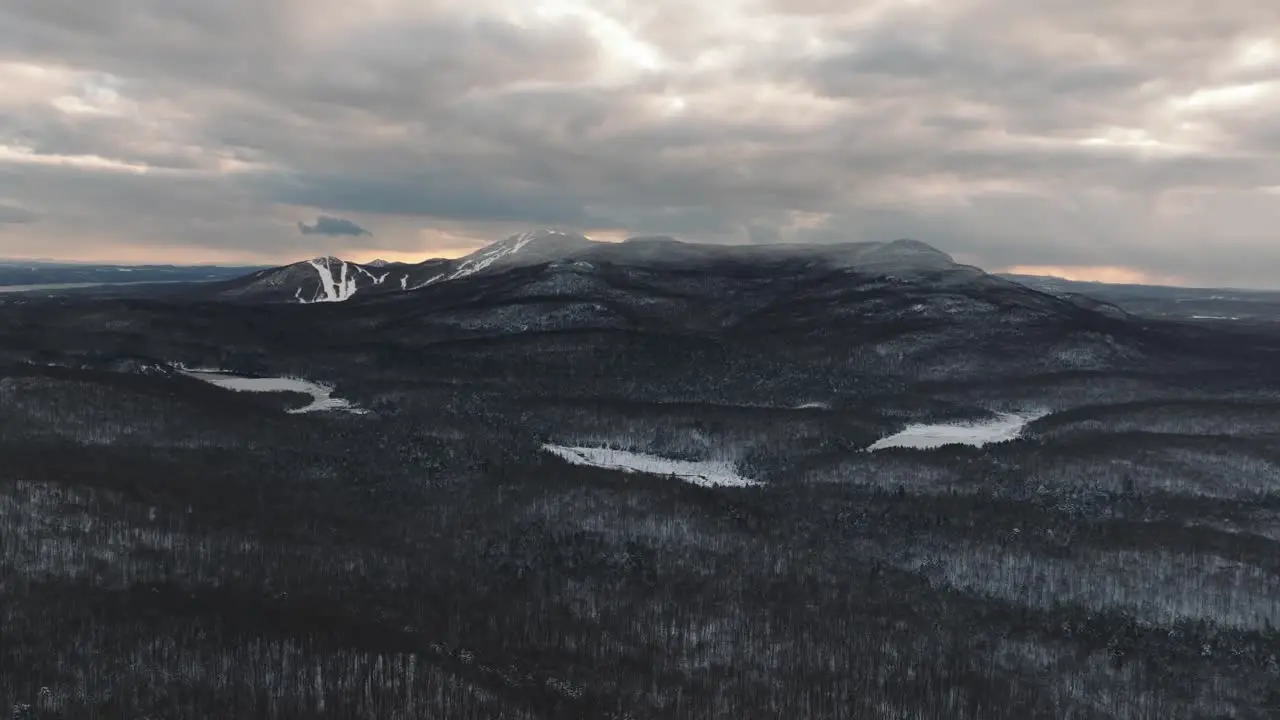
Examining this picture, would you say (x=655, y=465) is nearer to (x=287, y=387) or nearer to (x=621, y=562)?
(x=621, y=562)

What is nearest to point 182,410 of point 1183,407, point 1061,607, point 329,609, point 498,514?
point 498,514

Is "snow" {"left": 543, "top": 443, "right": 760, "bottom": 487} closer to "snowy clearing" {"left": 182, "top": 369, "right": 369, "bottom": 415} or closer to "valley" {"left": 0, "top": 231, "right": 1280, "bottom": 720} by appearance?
"valley" {"left": 0, "top": 231, "right": 1280, "bottom": 720}

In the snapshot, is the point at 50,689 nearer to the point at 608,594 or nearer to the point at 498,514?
the point at 608,594

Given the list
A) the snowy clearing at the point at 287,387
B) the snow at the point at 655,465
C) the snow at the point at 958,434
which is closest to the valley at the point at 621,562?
the snow at the point at 655,465

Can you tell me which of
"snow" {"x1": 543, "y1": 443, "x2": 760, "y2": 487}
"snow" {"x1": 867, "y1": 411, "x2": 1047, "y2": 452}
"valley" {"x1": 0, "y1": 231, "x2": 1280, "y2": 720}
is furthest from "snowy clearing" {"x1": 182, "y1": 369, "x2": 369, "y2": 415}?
"snow" {"x1": 867, "y1": 411, "x2": 1047, "y2": 452}

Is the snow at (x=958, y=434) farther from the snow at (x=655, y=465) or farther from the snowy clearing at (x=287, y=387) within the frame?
the snowy clearing at (x=287, y=387)
